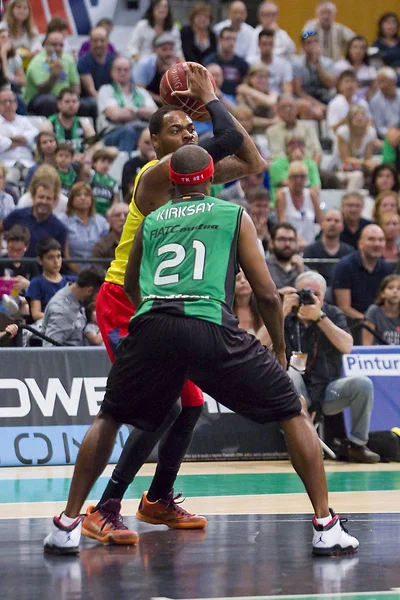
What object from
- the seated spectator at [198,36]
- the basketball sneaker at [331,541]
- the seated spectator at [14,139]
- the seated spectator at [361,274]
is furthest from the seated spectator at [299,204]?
the basketball sneaker at [331,541]

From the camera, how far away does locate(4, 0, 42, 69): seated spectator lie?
1547 centimetres

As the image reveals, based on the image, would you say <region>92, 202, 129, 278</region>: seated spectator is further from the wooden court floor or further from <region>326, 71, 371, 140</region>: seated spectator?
<region>326, 71, 371, 140</region>: seated spectator

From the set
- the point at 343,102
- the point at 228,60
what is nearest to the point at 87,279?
the point at 228,60

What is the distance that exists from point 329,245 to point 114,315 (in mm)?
6739

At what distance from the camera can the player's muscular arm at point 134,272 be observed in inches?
238

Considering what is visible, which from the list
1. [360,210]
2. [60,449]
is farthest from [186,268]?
[360,210]

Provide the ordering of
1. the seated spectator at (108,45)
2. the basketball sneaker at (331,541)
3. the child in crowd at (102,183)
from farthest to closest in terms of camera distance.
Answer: the seated spectator at (108,45) → the child in crowd at (102,183) → the basketball sneaker at (331,541)

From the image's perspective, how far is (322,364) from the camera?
1039 cm

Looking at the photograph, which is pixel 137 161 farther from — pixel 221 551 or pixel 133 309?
pixel 221 551

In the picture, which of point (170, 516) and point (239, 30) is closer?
point (170, 516)

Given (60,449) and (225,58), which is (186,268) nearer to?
(60,449)

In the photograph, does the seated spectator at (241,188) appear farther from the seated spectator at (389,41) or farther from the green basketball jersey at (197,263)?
the green basketball jersey at (197,263)

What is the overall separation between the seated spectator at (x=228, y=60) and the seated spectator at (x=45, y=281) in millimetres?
5932

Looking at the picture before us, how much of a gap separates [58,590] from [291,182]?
30.9 ft
